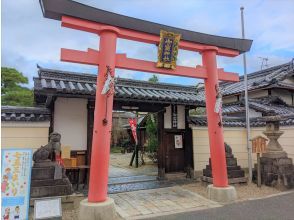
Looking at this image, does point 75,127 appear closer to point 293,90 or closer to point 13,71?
point 293,90

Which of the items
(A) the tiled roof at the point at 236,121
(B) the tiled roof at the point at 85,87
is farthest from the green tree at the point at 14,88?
(A) the tiled roof at the point at 236,121

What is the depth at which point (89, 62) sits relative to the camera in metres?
6.23

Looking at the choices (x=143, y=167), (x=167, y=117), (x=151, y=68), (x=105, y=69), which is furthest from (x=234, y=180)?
(x=143, y=167)

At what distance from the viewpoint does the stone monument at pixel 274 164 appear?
8875 millimetres

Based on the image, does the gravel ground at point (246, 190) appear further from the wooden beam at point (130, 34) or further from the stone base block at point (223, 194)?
the wooden beam at point (130, 34)

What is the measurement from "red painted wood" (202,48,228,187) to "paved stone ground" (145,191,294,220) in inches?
36.6

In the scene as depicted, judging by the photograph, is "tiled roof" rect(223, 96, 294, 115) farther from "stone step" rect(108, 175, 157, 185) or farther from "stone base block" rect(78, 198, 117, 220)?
"stone base block" rect(78, 198, 117, 220)

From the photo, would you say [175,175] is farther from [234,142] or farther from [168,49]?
[168,49]

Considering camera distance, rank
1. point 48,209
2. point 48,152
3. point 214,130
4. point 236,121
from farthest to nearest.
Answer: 1. point 236,121
2. point 214,130
3. point 48,152
4. point 48,209

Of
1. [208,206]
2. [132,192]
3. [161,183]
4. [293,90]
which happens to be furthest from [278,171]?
[293,90]

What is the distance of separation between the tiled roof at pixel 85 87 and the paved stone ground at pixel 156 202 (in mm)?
3383

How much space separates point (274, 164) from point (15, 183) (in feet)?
27.7

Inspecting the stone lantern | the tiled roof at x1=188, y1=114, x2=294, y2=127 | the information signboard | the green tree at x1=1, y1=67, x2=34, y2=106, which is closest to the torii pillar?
the information signboard

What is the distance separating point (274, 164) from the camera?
29.6ft
